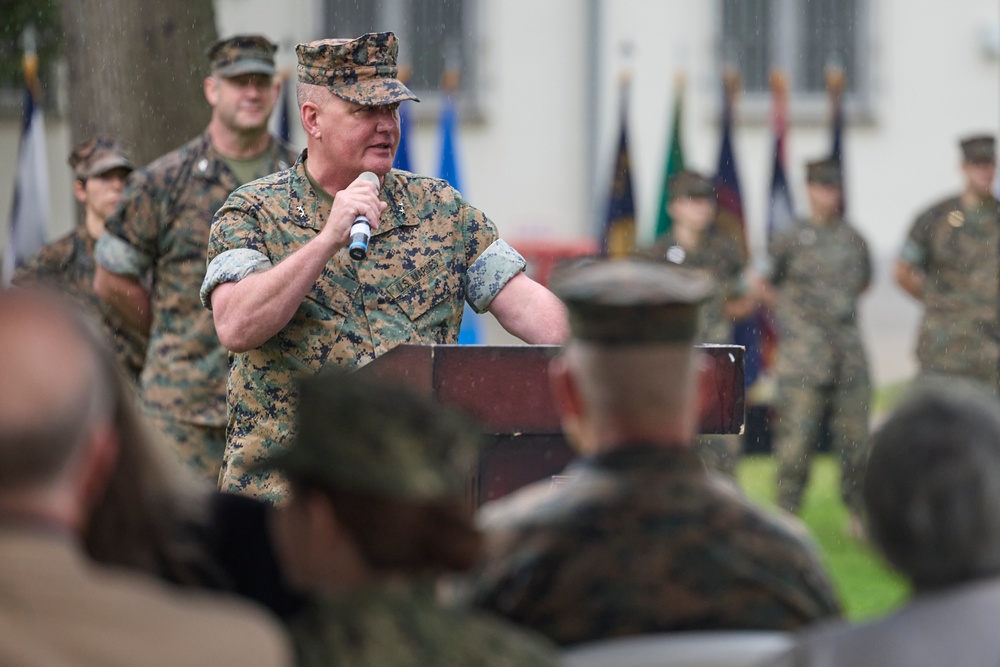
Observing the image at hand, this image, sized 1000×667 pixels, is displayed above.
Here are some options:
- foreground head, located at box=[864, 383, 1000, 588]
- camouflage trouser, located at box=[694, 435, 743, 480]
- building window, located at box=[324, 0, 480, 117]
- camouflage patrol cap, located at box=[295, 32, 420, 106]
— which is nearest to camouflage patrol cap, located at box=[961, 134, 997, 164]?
camouflage trouser, located at box=[694, 435, 743, 480]

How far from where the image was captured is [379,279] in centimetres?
470

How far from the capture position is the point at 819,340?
10703 millimetres

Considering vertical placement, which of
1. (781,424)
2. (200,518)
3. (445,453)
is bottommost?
(781,424)

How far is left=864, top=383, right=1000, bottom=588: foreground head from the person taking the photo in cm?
228

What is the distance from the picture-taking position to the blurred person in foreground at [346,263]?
4.62 metres

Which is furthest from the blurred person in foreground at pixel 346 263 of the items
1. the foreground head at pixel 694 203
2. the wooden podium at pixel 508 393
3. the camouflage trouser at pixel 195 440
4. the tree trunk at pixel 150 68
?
the foreground head at pixel 694 203

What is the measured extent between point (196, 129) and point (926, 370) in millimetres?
4951

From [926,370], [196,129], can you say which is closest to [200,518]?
[196,129]

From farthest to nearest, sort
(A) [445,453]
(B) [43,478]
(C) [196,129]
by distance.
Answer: (C) [196,129]
(A) [445,453]
(B) [43,478]

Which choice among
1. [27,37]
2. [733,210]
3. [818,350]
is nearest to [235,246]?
[818,350]

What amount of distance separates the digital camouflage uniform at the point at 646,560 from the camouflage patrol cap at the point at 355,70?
232 centimetres

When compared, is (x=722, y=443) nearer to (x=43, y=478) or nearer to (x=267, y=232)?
(x=267, y=232)

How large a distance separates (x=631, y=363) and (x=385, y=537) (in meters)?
0.50

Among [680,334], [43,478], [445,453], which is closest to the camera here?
[43,478]
